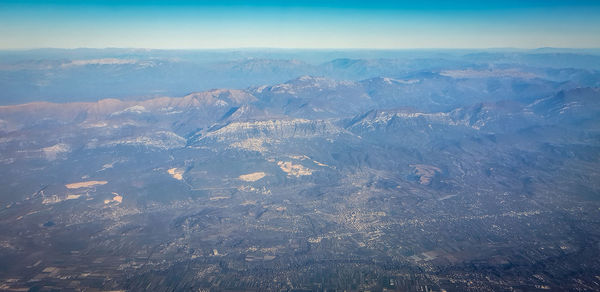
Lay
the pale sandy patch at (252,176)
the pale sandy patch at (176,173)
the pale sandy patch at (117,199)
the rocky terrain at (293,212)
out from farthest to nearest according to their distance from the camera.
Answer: the pale sandy patch at (176,173)
the pale sandy patch at (252,176)
the pale sandy patch at (117,199)
the rocky terrain at (293,212)

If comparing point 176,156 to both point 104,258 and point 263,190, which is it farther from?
point 104,258

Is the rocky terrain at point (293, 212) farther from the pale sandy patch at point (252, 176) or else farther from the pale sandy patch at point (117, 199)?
the pale sandy patch at point (252, 176)

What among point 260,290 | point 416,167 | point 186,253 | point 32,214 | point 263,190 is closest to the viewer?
point 260,290

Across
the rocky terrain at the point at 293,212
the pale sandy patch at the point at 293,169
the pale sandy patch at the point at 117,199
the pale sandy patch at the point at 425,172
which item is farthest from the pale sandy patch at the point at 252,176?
the pale sandy patch at the point at 425,172

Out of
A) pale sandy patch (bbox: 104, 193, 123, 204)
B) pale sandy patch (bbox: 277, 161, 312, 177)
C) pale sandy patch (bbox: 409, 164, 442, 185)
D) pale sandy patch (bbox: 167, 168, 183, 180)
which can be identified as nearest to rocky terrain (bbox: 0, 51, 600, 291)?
pale sandy patch (bbox: 104, 193, 123, 204)

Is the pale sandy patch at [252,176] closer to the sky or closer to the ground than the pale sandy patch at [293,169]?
closer to the ground

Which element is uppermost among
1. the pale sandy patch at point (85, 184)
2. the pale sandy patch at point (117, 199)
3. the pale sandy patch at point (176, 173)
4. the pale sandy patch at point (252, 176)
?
the pale sandy patch at point (85, 184)

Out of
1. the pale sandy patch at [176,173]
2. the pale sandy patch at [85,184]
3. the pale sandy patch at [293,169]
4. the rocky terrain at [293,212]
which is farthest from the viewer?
the pale sandy patch at [293,169]

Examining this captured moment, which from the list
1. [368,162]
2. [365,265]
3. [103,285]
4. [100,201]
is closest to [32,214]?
[100,201]

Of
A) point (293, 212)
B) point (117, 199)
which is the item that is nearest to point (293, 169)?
point (293, 212)

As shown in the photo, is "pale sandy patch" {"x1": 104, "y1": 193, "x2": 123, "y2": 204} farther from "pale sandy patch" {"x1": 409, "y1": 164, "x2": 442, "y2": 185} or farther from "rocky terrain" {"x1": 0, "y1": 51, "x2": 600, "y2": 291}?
"pale sandy patch" {"x1": 409, "y1": 164, "x2": 442, "y2": 185}

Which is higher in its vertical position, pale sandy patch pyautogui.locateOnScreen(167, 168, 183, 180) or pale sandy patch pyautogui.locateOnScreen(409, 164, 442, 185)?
pale sandy patch pyautogui.locateOnScreen(409, 164, 442, 185)
